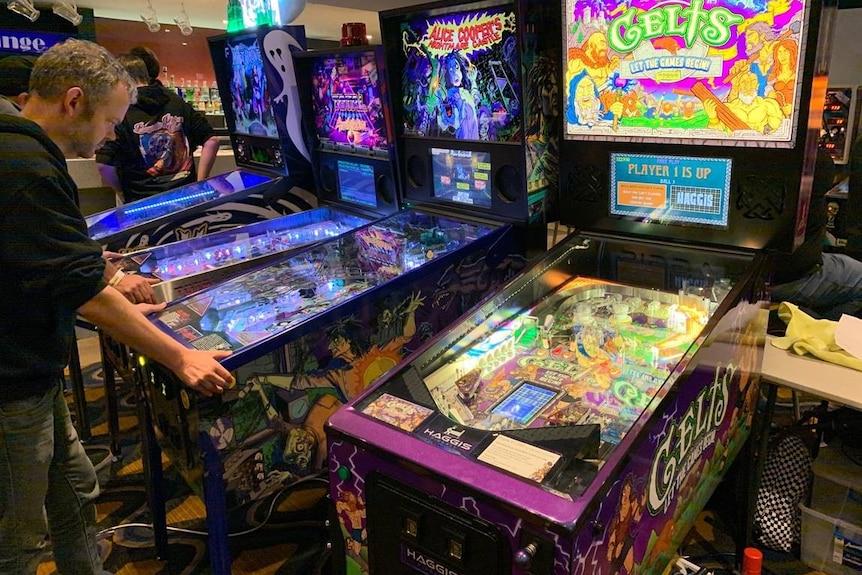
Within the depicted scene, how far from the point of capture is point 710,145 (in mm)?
1732

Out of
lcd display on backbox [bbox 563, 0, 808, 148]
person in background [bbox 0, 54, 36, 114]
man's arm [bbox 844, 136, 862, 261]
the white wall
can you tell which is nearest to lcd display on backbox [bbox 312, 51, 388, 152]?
lcd display on backbox [bbox 563, 0, 808, 148]

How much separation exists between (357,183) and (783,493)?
83.1 inches

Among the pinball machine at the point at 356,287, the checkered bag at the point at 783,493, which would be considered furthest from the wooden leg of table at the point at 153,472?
the checkered bag at the point at 783,493

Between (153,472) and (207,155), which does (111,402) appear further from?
(207,155)

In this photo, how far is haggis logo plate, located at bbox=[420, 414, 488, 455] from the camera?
49.1 inches

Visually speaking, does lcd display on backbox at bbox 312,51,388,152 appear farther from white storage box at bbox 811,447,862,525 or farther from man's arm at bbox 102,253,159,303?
white storage box at bbox 811,447,862,525

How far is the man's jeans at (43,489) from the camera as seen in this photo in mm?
1505

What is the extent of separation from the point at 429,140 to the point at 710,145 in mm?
1073

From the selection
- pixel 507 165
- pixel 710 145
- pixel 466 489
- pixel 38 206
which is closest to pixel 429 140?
pixel 507 165

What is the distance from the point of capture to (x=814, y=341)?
1.96m

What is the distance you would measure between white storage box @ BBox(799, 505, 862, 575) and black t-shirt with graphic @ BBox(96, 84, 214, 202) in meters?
3.55

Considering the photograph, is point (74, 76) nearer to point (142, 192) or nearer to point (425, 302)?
point (425, 302)

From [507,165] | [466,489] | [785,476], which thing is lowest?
[785,476]

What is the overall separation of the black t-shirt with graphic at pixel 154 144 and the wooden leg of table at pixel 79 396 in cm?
125
